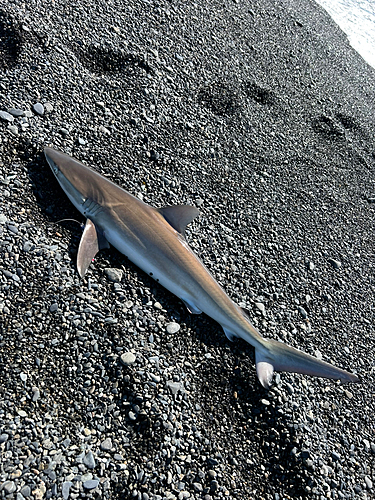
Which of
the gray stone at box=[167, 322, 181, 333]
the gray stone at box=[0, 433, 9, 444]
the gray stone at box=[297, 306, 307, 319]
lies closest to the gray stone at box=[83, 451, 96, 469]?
the gray stone at box=[0, 433, 9, 444]

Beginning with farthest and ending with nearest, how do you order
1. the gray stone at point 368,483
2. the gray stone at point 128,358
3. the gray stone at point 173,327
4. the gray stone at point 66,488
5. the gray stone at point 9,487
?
the gray stone at point 173,327, the gray stone at point 368,483, the gray stone at point 128,358, the gray stone at point 66,488, the gray stone at point 9,487

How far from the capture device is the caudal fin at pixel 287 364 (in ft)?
12.2

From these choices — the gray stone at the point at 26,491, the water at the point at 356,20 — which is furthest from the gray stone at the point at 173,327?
the water at the point at 356,20

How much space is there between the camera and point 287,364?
12.5ft

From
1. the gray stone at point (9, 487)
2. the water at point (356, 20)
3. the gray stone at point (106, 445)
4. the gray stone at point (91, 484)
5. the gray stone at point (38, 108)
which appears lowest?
the gray stone at point (9, 487)

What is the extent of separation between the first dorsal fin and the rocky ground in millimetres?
→ 510

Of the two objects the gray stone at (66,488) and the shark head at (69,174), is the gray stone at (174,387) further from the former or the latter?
the shark head at (69,174)

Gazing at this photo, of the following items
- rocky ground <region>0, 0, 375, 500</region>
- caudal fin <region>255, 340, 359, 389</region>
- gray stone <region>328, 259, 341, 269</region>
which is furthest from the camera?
gray stone <region>328, 259, 341, 269</region>

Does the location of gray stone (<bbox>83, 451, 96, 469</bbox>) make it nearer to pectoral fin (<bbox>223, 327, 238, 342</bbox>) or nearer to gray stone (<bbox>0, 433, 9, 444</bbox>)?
gray stone (<bbox>0, 433, 9, 444</bbox>)

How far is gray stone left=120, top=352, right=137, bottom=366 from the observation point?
3.58m

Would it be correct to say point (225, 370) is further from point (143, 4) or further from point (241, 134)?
point (143, 4)

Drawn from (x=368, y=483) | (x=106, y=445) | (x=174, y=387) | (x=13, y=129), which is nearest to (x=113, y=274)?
(x=174, y=387)

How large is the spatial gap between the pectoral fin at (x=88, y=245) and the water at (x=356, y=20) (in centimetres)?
1007

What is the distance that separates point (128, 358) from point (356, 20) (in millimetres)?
13201
